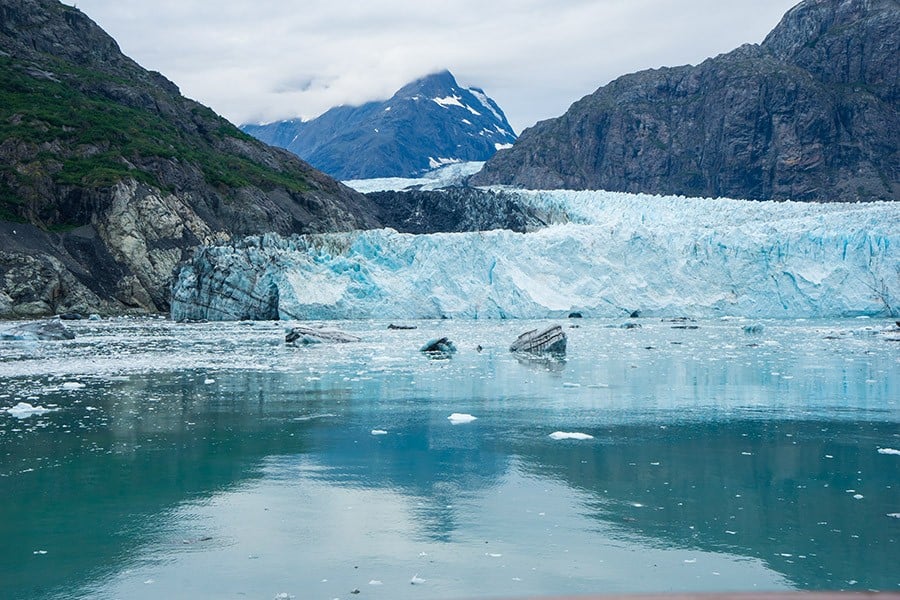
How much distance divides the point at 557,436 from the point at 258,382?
576cm

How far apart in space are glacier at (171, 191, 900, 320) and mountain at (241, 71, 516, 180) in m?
83.7

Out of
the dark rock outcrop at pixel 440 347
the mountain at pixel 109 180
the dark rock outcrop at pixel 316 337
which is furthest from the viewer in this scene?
the mountain at pixel 109 180

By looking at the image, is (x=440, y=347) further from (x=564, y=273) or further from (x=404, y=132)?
(x=404, y=132)

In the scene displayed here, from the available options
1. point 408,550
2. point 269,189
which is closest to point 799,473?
point 408,550

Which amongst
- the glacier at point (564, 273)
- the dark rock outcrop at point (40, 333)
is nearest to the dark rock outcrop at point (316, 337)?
the dark rock outcrop at point (40, 333)

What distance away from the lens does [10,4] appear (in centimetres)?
5544

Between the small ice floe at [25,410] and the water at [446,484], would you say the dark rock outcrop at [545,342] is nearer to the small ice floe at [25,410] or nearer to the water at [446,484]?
the water at [446,484]

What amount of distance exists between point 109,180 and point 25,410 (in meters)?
33.9

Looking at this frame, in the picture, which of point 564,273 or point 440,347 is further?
point 564,273

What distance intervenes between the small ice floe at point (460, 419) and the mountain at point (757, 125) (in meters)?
73.2

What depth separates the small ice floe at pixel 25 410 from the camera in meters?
8.85

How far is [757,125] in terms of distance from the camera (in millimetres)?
81438

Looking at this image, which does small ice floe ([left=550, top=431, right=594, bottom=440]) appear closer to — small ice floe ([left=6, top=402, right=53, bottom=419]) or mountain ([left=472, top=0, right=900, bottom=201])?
small ice floe ([left=6, top=402, right=53, bottom=419])

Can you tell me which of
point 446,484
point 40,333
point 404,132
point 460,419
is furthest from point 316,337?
point 404,132
